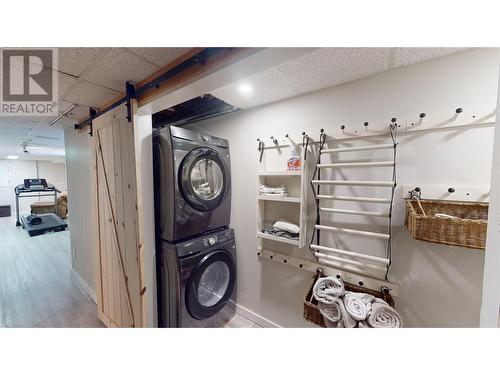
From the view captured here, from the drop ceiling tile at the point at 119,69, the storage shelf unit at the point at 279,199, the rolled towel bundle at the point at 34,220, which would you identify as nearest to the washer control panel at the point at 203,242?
the storage shelf unit at the point at 279,199

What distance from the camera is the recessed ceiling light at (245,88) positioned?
1229mm

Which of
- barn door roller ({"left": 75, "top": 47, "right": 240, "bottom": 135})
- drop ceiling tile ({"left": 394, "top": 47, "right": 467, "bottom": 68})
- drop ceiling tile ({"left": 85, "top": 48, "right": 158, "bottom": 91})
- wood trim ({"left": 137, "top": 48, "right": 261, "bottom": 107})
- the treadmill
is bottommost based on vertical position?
the treadmill

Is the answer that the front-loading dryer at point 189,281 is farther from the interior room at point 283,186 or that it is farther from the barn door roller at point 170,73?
the barn door roller at point 170,73

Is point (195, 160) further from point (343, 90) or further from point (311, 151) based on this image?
point (343, 90)

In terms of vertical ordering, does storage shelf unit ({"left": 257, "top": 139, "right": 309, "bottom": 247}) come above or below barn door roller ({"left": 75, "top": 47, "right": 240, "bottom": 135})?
below

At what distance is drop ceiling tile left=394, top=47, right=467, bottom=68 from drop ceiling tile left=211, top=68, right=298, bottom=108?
0.60m

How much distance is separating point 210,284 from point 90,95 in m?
1.78

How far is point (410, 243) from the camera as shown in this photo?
102 cm

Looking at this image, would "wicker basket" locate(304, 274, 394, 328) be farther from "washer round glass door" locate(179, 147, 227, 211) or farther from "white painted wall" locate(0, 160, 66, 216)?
"white painted wall" locate(0, 160, 66, 216)

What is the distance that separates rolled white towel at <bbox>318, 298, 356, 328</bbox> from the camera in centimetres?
95

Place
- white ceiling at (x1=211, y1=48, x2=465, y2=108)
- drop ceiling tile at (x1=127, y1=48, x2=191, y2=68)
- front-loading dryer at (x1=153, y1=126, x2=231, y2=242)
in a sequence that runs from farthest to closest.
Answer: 1. front-loading dryer at (x1=153, y1=126, x2=231, y2=242)
2. white ceiling at (x1=211, y1=48, x2=465, y2=108)
3. drop ceiling tile at (x1=127, y1=48, x2=191, y2=68)

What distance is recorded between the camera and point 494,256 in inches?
20.0

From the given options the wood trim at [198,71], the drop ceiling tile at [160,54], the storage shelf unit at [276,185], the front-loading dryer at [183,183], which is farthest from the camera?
the storage shelf unit at [276,185]

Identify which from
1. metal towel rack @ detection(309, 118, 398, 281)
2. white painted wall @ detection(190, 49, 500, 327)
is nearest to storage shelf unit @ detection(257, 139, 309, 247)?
metal towel rack @ detection(309, 118, 398, 281)
